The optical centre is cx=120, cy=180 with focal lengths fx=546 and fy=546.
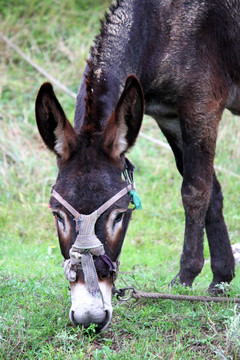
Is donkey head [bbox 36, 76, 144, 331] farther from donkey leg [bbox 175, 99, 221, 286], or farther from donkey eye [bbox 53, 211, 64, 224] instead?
donkey leg [bbox 175, 99, 221, 286]

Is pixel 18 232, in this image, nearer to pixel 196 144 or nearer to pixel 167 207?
pixel 167 207

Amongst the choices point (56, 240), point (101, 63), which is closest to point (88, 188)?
point (101, 63)

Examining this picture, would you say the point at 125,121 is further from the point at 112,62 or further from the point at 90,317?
the point at 90,317

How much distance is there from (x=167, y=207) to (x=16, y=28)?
5.12m

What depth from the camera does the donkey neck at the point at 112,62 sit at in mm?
3355

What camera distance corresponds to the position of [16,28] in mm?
10094

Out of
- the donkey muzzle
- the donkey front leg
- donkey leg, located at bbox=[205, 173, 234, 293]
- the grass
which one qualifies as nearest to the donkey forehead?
the donkey muzzle

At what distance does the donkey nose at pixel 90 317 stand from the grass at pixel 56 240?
14 cm

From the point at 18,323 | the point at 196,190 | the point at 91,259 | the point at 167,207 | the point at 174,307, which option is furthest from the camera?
the point at 167,207

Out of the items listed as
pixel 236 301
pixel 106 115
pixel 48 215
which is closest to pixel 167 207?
pixel 48 215

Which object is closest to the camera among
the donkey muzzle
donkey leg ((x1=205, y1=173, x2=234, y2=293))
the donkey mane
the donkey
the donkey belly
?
the donkey muzzle

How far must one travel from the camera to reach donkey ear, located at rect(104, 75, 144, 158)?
313 centimetres

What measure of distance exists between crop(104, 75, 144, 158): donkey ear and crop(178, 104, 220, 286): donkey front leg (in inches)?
26.3

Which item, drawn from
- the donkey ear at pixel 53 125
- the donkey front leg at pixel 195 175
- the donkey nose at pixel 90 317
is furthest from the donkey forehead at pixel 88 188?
the donkey front leg at pixel 195 175
